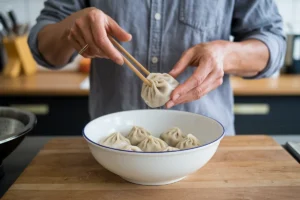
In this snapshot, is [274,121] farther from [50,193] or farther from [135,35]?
[50,193]

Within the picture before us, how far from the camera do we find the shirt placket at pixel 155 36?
0.90 metres

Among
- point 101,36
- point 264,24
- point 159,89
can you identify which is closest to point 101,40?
point 101,36

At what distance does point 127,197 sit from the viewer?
2.02 ft

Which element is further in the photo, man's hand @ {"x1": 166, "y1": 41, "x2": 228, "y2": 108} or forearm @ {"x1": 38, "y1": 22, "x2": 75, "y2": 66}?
forearm @ {"x1": 38, "y1": 22, "x2": 75, "y2": 66}

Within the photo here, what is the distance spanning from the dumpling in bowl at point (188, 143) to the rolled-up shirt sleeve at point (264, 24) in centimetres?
33

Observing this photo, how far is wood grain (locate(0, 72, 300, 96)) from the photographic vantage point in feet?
4.92

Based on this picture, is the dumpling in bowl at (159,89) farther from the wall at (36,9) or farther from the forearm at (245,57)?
the wall at (36,9)

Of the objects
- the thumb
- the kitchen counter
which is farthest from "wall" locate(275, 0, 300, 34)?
the thumb

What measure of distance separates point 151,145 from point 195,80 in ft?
0.48

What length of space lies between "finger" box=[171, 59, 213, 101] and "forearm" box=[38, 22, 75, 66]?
0.28 m

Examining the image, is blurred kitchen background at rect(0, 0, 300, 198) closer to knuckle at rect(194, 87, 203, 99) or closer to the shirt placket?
the shirt placket

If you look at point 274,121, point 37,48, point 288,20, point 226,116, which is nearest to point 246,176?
point 226,116

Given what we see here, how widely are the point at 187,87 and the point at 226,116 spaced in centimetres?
32

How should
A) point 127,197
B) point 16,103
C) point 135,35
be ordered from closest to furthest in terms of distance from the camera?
point 127,197, point 135,35, point 16,103
